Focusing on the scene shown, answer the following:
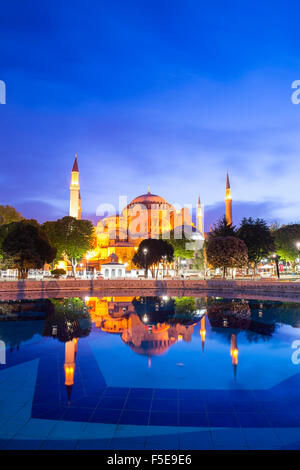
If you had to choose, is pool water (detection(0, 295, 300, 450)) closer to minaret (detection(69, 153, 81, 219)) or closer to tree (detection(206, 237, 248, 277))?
tree (detection(206, 237, 248, 277))

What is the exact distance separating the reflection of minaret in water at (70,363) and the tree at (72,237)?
116 feet

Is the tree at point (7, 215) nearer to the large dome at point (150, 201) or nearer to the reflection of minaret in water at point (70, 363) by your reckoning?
the large dome at point (150, 201)

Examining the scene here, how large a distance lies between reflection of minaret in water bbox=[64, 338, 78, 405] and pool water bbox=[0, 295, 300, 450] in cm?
2

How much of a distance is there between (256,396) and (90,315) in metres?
9.29

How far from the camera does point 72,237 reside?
143 ft

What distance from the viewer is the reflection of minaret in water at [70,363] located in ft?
18.1

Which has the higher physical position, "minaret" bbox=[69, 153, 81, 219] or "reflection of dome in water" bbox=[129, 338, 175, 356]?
"minaret" bbox=[69, 153, 81, 219]

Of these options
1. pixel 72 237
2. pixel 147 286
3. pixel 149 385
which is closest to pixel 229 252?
pixel 147 286

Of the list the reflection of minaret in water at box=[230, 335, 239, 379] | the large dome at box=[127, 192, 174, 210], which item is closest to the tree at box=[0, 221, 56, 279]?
the reflection of minaret in water at box=[230, 335, 239, 379]

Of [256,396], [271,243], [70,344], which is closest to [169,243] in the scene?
[271,243]

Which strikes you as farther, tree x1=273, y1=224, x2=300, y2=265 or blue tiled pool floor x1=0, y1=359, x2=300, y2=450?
tree x1=273, y1=224, x2=300, y2=265

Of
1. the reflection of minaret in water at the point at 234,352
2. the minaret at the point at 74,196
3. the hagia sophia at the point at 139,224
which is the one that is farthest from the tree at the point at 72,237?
the reflection of minaret in water at the point at 234,352

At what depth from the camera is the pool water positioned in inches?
152
